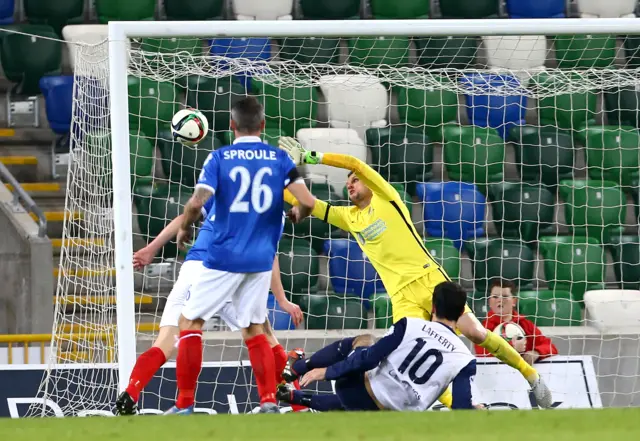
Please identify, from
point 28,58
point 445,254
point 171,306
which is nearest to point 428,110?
point 445,254

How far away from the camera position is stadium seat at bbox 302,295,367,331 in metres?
9.41

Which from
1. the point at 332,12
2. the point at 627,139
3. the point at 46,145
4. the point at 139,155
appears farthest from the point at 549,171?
the point at 46,145

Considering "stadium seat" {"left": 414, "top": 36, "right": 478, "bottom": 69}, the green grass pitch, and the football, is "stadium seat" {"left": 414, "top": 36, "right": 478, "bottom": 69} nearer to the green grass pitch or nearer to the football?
the football


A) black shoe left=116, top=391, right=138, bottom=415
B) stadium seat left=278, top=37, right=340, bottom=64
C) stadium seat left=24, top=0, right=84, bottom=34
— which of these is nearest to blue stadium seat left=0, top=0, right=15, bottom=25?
stadium seat left=24, top=0, right=84, bottom=34

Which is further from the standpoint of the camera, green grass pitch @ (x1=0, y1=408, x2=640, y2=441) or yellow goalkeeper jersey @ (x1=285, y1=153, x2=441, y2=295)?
yellow goalkeeper jersey @ (x1=285, y1=153, x2=441, y2=295)

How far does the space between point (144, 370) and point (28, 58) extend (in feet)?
16.4

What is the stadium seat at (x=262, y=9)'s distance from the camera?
11.6 meters

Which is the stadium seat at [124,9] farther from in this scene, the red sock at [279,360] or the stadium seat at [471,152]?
the red sock at [279,360]

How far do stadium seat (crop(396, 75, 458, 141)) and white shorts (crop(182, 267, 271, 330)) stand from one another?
392 cm

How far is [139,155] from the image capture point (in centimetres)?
966

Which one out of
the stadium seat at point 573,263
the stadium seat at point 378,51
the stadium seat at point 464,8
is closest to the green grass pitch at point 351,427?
the stadium seat at point 573,263

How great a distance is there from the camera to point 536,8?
473 inches

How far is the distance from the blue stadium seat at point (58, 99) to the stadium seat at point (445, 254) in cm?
308

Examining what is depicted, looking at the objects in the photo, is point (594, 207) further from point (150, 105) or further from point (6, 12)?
point (6, 12)
